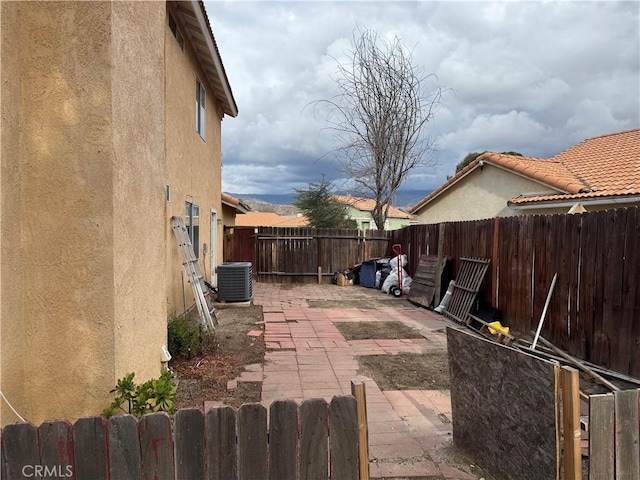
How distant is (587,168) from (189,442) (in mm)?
13760

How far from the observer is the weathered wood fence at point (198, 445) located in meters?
2.00

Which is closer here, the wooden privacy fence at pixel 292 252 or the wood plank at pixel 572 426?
the wood plank at pixel 572 426

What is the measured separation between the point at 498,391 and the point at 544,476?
0.55m

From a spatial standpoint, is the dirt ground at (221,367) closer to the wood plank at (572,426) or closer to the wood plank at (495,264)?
the wood plank at (572,426)

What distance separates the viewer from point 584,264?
18.8ft

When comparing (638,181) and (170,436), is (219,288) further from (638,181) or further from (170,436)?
(638,181)

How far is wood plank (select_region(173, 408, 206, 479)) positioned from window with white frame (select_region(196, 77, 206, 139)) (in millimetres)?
8354

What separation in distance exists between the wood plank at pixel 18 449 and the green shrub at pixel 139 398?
2.72ft

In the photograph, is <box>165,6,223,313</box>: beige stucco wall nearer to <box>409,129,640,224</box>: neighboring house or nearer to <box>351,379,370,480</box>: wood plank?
<box>351,379,370,480</box>: wood plank

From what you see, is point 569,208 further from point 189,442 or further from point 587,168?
point 189,442

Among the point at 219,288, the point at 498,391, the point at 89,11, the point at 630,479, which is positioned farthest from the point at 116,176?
the point at 219,288

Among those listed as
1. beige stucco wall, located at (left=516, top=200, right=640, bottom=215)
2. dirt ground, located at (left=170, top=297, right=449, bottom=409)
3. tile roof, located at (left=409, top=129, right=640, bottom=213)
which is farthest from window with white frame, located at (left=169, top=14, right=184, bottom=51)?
tile roof, located at (left=409, top=129, right=640, bottom=213)

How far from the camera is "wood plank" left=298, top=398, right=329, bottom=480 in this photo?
2148 millimetres

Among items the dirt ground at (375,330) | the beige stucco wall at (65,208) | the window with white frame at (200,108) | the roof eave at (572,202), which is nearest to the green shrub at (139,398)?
the beige stucco wall at (65,208)
